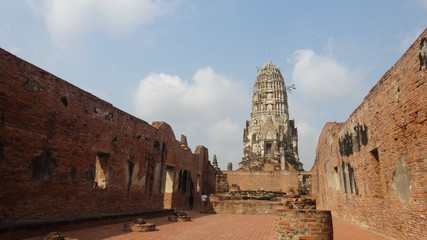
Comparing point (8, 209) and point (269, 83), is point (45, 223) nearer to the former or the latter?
point (8, 209)

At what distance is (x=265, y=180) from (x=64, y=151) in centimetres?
2195

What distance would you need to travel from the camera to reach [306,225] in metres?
5.22

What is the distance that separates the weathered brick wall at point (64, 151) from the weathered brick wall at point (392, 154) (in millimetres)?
8200

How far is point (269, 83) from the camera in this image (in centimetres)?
6575

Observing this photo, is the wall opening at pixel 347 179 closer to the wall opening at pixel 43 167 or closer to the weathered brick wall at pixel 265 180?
the wall opening at pixel 43 167

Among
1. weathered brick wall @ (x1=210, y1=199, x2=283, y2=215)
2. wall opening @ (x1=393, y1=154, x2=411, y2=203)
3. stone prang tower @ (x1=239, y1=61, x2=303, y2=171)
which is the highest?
stone prang tower @ (x1=239, y1=61, x2=303, y2=171)

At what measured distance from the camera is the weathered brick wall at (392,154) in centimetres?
586

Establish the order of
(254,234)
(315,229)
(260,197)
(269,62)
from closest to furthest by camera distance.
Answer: (315,229), (254,234), (260,197), (269,62)

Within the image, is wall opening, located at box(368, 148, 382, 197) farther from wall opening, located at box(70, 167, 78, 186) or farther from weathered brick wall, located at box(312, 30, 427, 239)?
wall opening, located at box(70, 167, 78, 186)

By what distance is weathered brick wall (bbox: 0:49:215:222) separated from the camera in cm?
663

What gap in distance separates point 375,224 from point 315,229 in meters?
4.53

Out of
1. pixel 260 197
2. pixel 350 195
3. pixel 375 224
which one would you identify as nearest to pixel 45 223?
pixel 375 224

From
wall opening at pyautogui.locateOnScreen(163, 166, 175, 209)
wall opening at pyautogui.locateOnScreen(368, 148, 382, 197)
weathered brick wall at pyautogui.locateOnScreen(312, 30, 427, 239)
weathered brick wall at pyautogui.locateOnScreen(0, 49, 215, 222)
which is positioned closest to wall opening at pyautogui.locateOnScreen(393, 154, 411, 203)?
weathered brick wall at pyautogui.locateOnScreen(312, 30, 427, 239)

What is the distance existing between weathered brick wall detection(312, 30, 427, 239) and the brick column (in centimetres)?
210
